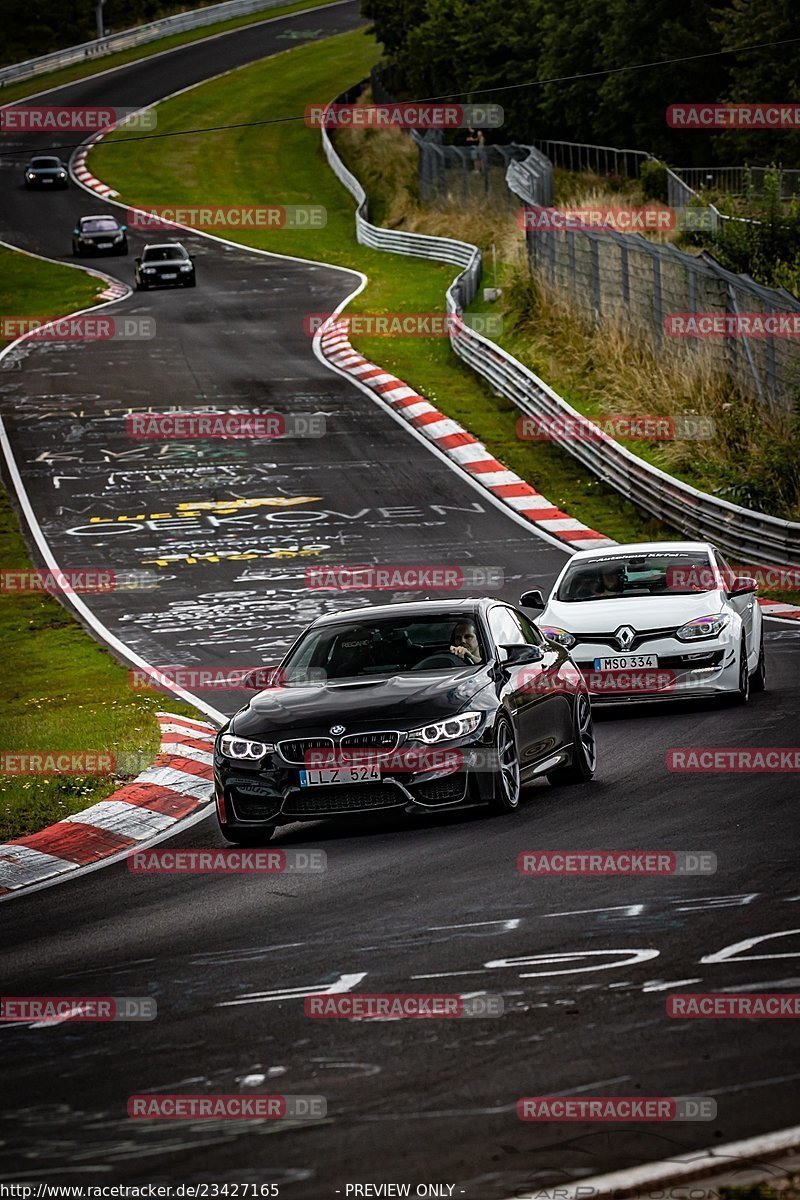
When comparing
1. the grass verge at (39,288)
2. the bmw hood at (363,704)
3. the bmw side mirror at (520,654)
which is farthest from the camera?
the grass verge at (39,288)

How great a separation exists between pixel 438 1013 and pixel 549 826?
13.7 ft

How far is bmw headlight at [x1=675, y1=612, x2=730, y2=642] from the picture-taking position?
1542 centimetres

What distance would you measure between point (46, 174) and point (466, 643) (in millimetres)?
63140

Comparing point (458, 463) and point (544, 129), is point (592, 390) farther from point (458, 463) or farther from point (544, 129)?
point (544, 129)

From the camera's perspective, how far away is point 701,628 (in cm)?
1546

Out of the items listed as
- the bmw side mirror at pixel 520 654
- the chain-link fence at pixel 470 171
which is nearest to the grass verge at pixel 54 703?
the bmw side mirror at pixel 520 654

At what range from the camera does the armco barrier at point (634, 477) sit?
76.5 feet

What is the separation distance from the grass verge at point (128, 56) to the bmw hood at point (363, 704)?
82895 millimetres

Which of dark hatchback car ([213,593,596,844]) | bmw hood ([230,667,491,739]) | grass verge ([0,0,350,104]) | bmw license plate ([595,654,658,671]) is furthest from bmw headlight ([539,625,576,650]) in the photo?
grass verge ([0,0,350,104])

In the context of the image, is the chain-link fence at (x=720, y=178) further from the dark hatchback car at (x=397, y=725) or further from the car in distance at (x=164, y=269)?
the dark hatchback car at (x=397, y=725)

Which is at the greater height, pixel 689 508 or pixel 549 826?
pixel 549 826

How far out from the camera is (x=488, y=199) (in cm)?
5606

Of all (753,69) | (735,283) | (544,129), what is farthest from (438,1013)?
(544,129)

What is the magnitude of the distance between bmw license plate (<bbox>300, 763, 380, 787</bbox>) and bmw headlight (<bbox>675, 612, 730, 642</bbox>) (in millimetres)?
5226
